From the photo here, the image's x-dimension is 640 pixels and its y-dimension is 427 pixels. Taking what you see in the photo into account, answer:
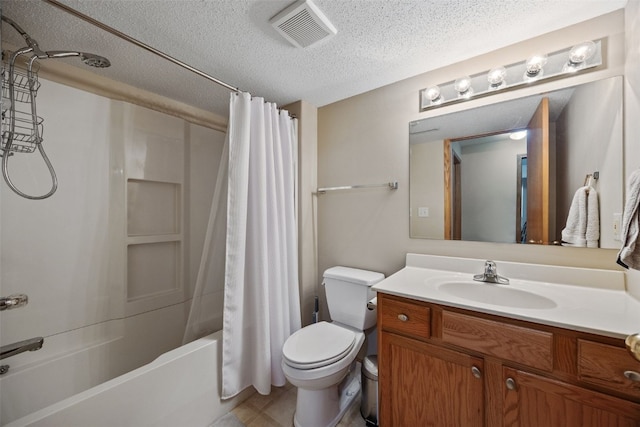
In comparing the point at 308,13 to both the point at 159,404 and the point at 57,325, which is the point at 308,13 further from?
the point at 57,325

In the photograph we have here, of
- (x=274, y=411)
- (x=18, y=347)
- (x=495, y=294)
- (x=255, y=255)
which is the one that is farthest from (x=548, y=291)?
(x=18, y=347)

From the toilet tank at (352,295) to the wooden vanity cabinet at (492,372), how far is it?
0.36 metres

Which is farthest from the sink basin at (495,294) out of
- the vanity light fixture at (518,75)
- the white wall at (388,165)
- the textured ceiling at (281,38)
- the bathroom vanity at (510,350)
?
the textured ceiling at (281,38)

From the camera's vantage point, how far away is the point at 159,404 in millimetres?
1231

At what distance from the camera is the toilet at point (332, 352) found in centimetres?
129

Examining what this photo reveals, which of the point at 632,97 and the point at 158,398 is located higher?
the point at 632,97

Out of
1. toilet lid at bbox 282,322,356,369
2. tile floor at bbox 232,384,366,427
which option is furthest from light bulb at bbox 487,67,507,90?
tile floor at bbox 232,384,366,427

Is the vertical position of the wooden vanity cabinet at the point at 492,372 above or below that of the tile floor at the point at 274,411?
above

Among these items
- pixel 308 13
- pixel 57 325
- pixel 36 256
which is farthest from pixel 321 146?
pixel 57 325

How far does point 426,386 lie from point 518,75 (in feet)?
5.44

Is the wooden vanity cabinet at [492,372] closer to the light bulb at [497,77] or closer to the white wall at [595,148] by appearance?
the white wall at [595,148]

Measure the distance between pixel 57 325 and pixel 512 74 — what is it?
295 centimetres

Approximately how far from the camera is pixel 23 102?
1321 mm

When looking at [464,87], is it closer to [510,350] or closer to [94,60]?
[510,350]
